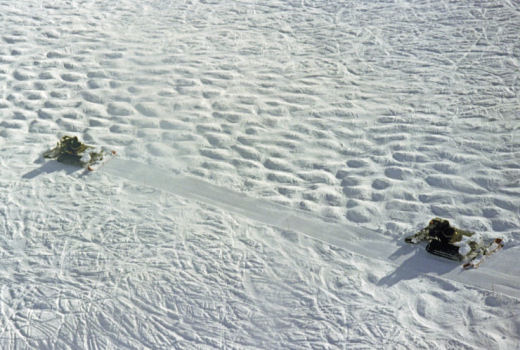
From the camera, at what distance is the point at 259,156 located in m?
6.19

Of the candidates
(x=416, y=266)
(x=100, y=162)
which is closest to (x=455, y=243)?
(x=416, y=266)

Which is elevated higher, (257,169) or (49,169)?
(257,169)

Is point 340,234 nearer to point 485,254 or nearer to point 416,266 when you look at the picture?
point 416,266

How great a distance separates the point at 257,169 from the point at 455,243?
80.3 inches

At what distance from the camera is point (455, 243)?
4906 mm

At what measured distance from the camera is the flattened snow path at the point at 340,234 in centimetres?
476

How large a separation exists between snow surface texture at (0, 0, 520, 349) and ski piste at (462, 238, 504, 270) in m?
0.07

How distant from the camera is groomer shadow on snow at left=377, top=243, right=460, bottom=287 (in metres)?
4.80

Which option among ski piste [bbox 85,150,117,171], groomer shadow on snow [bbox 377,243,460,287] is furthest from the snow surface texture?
ski piste [bbox 85,150,117,171]

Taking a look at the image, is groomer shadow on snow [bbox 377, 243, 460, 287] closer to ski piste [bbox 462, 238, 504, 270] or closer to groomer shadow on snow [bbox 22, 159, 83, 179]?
ski piste [bbox 462, 238, 504, 270]

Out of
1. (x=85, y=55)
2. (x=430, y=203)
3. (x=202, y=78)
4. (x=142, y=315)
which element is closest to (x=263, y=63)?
(x=202, y=78)

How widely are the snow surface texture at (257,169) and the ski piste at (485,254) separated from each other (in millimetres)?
70

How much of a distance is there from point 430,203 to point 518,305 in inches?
49.1

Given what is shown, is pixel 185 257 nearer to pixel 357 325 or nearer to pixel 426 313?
pixel 357 325
